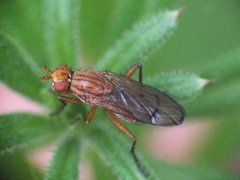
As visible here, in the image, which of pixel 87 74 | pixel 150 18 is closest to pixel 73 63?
pixel 87 74

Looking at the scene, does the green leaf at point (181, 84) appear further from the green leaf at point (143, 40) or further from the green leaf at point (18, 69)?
the green leaf at point (18, 69)

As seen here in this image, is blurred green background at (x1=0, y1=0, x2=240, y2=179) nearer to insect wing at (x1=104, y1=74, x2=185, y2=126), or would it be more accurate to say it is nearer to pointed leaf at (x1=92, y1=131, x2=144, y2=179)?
insect wing at (x1=104, y1=74, x2=185, y2=126)

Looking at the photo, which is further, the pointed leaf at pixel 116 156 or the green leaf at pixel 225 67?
the green leaf at pixel 225 67

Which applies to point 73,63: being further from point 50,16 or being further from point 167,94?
point 167,94

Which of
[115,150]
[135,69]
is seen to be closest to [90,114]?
[115,150]

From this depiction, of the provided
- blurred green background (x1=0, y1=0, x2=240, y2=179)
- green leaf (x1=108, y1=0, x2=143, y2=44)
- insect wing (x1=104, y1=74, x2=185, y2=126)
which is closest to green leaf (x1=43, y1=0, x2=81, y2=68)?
blurred green background (x1=0, y1=0, x2=240, y2=179)

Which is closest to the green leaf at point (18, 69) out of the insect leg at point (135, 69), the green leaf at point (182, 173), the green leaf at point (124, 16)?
the insect leg at point (135, 69)
